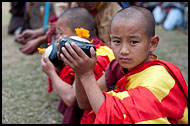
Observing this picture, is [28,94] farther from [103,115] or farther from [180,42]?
[180,42]

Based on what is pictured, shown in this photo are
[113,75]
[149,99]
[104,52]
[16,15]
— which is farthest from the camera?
[16,15]

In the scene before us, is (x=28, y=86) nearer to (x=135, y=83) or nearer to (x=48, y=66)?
(x=48, y=66)

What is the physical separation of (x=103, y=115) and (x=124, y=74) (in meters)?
0.48

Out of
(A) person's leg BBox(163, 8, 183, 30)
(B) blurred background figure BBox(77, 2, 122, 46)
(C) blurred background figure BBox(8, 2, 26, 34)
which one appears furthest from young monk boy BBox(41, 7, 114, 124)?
(A) person's leg BBox(163, 8, 183, 30)

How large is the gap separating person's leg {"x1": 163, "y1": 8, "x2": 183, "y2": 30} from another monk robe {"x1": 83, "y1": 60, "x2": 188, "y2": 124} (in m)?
7.46

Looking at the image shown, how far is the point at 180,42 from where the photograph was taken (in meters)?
6.88

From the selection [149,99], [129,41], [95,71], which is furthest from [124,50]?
[95,71]

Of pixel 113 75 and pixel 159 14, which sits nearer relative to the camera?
pixel 113 75

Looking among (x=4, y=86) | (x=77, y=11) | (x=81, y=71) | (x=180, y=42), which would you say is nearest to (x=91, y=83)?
(x=81, y=71)

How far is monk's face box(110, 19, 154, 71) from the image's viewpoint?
157cm

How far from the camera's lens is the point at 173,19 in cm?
884

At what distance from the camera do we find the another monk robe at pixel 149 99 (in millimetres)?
1418

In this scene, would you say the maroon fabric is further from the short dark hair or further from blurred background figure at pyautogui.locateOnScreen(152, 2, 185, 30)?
blurred background figure at pyautogui.locateOnScreen(152, 2, 185, 30)

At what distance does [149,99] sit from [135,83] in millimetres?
193
